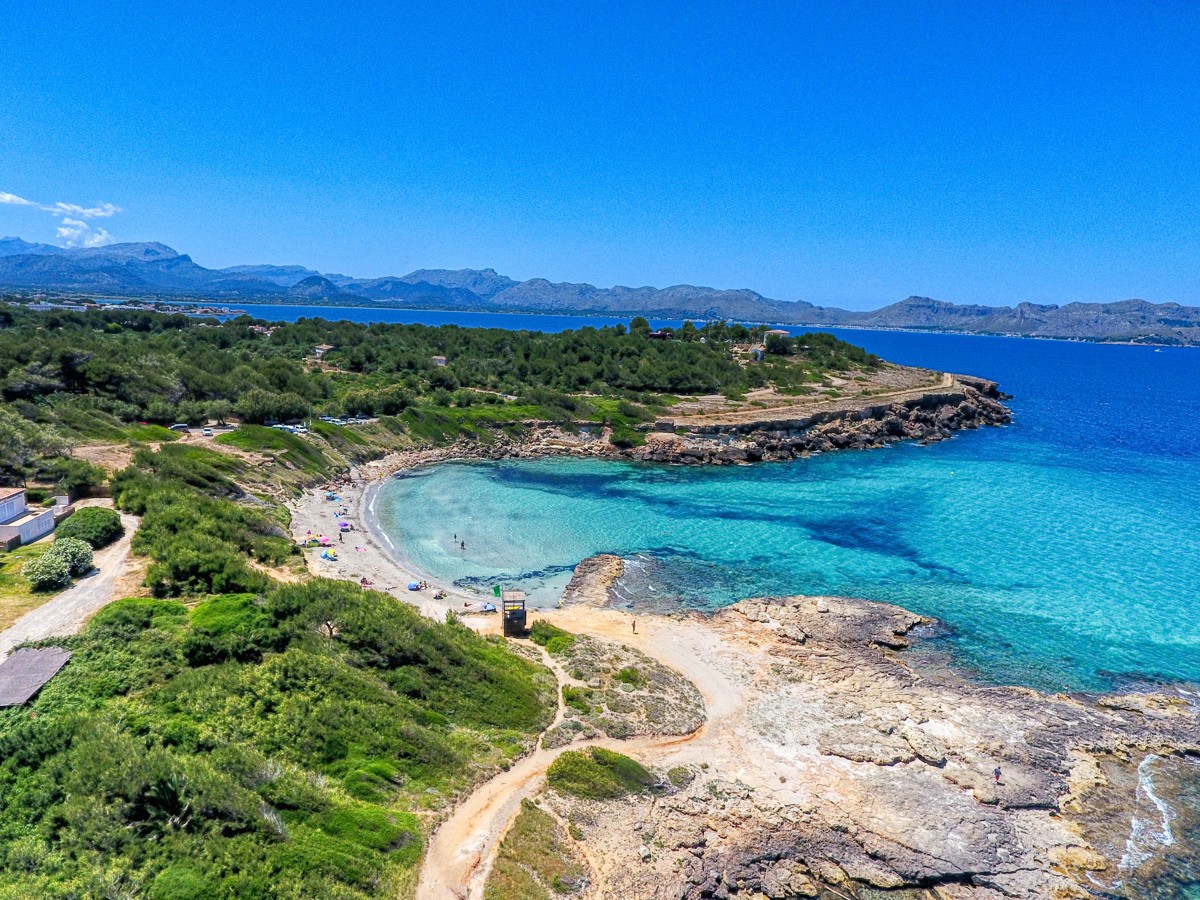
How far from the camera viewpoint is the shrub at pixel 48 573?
24156 mm

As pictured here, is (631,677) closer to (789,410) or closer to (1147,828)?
(1147,828)

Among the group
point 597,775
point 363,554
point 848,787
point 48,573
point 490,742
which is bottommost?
point 363,554

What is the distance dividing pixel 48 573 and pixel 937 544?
4961 cm

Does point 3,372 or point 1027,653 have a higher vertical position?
point 3,372

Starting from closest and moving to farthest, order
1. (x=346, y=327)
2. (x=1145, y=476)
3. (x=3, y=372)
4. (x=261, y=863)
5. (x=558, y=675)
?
(x=261, y=863)
(x=558, y=675)
(x=3, y=372)
(x=1145, y=476)
(x=346, y=327)

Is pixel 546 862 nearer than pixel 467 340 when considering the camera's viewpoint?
Yes

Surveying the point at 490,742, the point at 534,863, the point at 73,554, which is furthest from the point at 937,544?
the point at 73,554

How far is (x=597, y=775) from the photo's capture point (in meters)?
19.8

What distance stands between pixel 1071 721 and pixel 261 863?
92.9 feet

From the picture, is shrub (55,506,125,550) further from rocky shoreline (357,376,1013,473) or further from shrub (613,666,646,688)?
rocky shoreline (357,376,1013,473)

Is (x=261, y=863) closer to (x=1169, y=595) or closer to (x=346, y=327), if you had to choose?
(x=1169, y=595)

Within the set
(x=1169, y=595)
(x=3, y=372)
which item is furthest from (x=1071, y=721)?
(x=3, y=372)

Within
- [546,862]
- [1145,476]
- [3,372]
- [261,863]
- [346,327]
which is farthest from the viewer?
[346,327]

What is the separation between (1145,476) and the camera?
206ft
